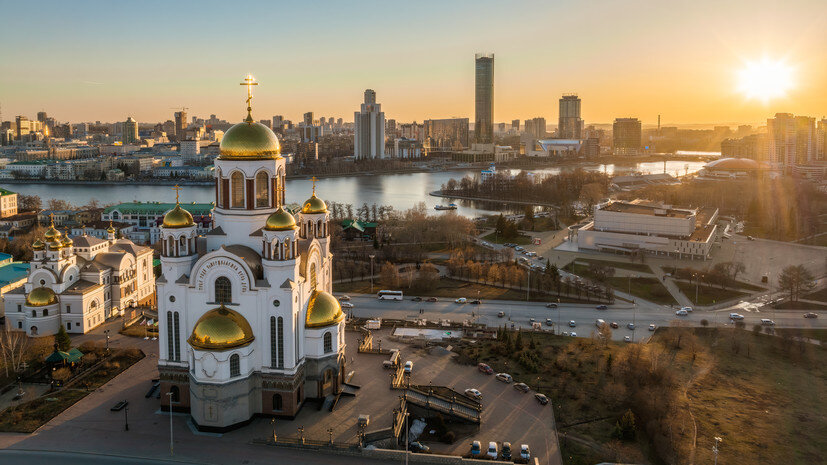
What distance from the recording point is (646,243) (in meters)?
25.6

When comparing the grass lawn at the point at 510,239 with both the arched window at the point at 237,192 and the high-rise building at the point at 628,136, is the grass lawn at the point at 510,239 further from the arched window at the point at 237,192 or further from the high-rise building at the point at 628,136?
the high-rise building at the point at 628,136

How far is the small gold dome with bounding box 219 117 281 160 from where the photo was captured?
11125mm

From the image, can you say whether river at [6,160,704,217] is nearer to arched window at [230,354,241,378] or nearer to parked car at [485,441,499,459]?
parked car at [485,441,499,459]

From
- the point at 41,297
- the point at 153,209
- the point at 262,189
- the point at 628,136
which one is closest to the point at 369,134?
the point at 628,136

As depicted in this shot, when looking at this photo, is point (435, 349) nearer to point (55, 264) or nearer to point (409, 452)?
point (409, 452)

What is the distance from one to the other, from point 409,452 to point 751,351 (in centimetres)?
947

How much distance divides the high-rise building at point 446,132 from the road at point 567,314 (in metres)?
98.6

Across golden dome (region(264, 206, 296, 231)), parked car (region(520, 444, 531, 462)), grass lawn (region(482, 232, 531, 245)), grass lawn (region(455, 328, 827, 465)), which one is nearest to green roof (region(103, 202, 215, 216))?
grass lawn (region(482, 232, 531, 245))

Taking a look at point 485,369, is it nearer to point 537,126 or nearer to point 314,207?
point 314,207

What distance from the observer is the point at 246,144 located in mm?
11133

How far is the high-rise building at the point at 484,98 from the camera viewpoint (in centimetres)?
11357

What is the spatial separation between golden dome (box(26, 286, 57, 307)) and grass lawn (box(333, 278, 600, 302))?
794cm

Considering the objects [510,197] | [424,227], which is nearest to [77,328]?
[424,227]

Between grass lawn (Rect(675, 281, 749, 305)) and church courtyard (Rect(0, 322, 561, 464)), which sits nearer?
church courtyard (Rect(0, 322, 561, 464))
